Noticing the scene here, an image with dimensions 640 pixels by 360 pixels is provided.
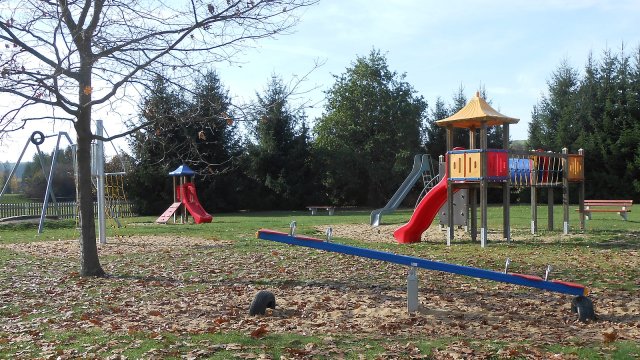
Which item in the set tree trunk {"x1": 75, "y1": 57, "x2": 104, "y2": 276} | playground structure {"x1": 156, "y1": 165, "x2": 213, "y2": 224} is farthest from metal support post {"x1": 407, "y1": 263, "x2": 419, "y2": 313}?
playground structure {"x1": 156, "y1": 165, "x2": 213, "y2": 224}

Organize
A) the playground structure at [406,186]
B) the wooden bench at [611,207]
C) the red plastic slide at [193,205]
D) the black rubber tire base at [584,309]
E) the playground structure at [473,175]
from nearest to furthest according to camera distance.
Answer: the black rubber tire base at [584,309], the playground structure at [473,175], the playground structure at [406,186], the wooden bench at [611,207], the red plastic slide at [193,205]

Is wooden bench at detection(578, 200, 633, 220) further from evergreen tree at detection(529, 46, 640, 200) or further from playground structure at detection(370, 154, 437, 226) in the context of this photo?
evergreen tree at detection(529, 46, 640, 200)

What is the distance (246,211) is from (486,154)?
30.1 m

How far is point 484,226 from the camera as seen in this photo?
15977 mm

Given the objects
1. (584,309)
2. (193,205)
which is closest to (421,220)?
(584,309)

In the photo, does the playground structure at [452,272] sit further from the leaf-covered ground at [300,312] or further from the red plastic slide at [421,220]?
the red plastic slide at [421,220]

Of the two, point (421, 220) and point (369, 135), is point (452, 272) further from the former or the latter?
point (369, 135)

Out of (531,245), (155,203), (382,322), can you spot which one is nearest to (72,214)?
(155,203)

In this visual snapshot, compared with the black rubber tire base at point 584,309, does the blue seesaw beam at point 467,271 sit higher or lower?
higher

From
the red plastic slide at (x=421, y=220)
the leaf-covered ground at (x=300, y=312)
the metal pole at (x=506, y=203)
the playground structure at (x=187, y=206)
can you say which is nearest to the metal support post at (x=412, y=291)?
the leaf-covered ground at (x=300, y=312)

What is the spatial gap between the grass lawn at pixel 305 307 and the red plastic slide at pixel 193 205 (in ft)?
44.9

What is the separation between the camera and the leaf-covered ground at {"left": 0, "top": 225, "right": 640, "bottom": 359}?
19.8 feet

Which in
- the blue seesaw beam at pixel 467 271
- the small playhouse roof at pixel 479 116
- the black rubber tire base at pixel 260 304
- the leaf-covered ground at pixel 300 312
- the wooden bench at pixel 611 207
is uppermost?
the small playhouse roof at pixel 479 116

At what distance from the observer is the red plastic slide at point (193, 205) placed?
28609mm
